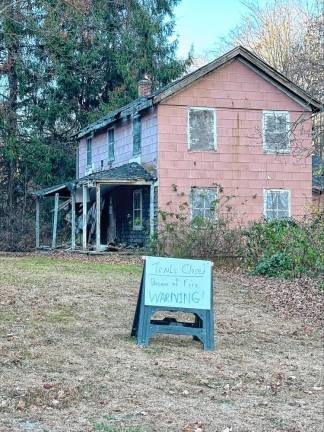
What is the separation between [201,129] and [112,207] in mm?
5895

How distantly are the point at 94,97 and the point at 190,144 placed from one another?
13.2 meters

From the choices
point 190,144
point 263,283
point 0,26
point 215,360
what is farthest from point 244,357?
point 0,26

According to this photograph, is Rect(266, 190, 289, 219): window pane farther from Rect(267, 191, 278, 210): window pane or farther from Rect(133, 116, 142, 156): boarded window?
Rect(133, 116, 142, 156): boarded window

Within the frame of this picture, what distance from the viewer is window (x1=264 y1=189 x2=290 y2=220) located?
Answer: 867 inches

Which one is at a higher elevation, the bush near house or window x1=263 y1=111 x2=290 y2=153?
window x1=263 y1=111 x2=290 y2=153

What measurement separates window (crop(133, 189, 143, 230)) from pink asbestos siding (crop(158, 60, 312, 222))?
2.09m

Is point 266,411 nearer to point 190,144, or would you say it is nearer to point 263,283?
point 263,283

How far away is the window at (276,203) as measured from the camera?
72.3ft

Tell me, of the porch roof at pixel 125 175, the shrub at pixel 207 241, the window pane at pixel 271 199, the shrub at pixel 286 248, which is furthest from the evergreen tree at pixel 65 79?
the shrub at pixel 286 248

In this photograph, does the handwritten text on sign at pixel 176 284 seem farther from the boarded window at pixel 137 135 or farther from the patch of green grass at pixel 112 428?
the boarded window at pixel 137 135

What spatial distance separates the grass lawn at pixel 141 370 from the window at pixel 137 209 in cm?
1150

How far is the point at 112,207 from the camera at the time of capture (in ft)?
84.4

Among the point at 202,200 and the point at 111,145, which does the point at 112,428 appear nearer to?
the point at 202,200

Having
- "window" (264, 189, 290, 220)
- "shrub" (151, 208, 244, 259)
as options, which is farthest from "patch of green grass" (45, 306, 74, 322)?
"window" (264, 189, 290, 220)
